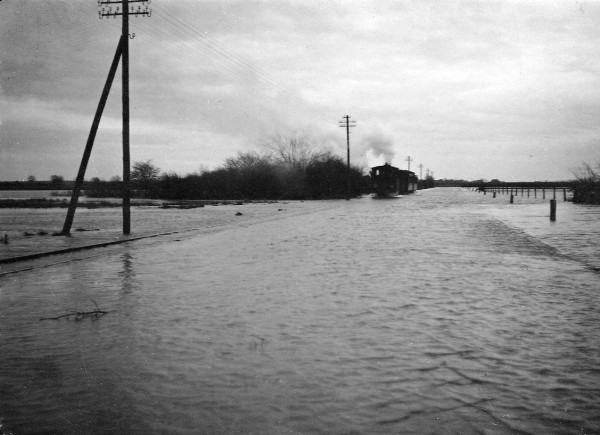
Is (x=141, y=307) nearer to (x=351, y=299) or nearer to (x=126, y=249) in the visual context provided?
(x=351, y=299)

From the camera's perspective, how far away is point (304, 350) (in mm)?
5621

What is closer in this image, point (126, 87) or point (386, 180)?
point (126, 87)

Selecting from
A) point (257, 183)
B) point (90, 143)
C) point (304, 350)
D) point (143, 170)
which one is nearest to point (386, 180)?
point (257, 183)

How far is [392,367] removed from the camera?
16.5 feet

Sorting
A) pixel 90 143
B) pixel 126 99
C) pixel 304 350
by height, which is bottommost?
pixel 304 350

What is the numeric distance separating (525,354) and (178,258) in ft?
32.3

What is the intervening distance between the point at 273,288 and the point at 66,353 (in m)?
4.24

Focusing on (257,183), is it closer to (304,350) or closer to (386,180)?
(386,180)

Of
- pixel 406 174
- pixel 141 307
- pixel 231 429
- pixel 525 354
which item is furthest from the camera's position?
pixel 406 174

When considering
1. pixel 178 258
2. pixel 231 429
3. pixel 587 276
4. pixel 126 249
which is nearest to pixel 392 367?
pixel 231 429

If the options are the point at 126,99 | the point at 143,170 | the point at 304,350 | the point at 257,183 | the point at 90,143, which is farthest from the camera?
the point at 143,170

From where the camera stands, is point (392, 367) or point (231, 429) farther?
point (392, 367)

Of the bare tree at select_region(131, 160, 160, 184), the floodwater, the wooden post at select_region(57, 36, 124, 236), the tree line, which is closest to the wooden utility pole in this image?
the wooden post at select_region(57, 36, 124, 236)

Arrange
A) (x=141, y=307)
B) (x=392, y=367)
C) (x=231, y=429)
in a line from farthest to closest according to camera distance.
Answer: (x=141, y=307) → (x=392, y=367) → (x=231, y=429)
